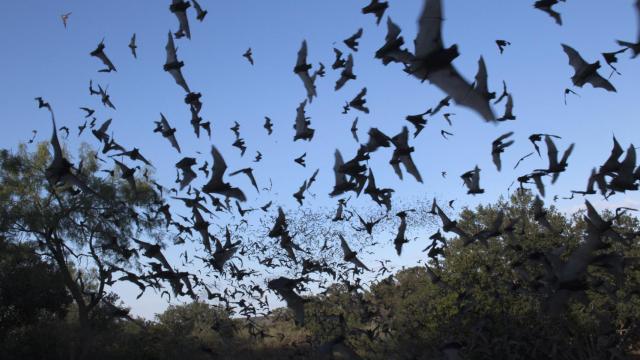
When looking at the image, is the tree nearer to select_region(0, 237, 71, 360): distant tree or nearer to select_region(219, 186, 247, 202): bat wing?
select_region(0, 237, 71, 360): distant tree

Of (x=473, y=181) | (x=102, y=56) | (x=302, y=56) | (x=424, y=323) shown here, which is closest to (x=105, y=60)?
(x=102, y=56)

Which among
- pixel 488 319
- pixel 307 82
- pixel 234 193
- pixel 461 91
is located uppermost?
pixel 307 82

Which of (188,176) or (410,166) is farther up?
(188,176)

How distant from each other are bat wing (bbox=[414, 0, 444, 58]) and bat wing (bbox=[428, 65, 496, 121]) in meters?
0.28

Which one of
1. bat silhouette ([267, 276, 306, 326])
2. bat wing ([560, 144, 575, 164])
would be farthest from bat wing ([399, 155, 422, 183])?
bat silhouette ([267, 276, 306, 326])

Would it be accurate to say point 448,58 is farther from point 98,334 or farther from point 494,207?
point 494,207

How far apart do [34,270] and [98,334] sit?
5.43 meters

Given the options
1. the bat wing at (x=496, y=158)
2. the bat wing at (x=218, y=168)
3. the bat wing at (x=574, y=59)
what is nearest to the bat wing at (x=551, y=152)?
the bat wing at (x=496, y=158)

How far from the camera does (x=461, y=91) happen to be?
5516 millimetres

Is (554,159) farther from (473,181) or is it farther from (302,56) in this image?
(302,56)

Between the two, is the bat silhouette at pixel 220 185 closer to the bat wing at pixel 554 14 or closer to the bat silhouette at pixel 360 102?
the bat silhouette at pixel 360 102

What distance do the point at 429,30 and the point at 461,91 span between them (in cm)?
78

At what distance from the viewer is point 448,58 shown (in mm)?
5879

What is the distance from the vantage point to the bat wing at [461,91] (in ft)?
17.5
